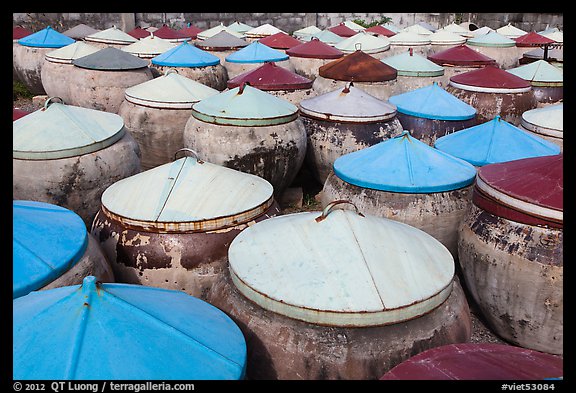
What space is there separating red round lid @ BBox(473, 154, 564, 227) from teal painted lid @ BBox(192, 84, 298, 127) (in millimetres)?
2661

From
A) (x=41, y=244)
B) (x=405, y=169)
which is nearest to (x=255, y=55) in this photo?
(x=405, y=169)

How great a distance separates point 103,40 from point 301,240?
423 inches

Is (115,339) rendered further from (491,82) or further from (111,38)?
(111,38)

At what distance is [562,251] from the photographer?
3889 millimetres

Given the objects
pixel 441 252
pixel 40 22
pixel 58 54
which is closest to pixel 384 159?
pixel 441 252

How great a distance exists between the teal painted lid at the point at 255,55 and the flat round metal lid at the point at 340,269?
7.31 meters

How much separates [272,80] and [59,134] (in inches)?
138

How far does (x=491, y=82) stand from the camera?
8258mm

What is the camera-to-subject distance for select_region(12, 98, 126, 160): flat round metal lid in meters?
4.98

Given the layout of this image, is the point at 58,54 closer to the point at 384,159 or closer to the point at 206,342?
the point at 384,159

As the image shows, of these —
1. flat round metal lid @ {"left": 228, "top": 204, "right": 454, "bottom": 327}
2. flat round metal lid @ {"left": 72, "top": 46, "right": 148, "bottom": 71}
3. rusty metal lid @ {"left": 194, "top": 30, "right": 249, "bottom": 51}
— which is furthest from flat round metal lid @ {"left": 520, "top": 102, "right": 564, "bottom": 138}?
rusty metal lid @ {"left": 194, "top": 30, "right": 249, "bottom": 51}

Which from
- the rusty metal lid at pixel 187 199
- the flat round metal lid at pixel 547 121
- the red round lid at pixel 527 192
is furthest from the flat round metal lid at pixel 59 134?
the flat round metal lid at pixel 547 121

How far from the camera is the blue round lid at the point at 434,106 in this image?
7.29 m
